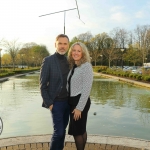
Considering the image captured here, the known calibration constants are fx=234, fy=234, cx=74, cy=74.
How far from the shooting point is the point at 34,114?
6781 mm

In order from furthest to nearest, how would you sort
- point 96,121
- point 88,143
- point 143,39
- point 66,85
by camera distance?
point 143,39 < point 96,121 < point 88,143 < point 66,85

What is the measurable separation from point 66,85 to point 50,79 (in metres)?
0.21

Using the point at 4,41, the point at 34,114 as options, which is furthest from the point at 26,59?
the point at 34,114

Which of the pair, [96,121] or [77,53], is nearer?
[77,53]

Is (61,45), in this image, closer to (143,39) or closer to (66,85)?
(66,85)

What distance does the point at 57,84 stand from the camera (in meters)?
2.81

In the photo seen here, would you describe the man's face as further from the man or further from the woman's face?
the woman's face

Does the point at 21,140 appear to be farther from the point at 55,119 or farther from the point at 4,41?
the point at 4,41

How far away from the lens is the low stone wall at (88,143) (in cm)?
357

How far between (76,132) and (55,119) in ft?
1.01

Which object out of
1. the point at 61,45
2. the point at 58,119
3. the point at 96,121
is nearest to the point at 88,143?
the point at 58,119

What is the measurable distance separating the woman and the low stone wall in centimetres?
85

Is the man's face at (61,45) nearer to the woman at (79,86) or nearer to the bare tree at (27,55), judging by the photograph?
the woman at (79,86)

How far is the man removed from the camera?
9.10 ft
